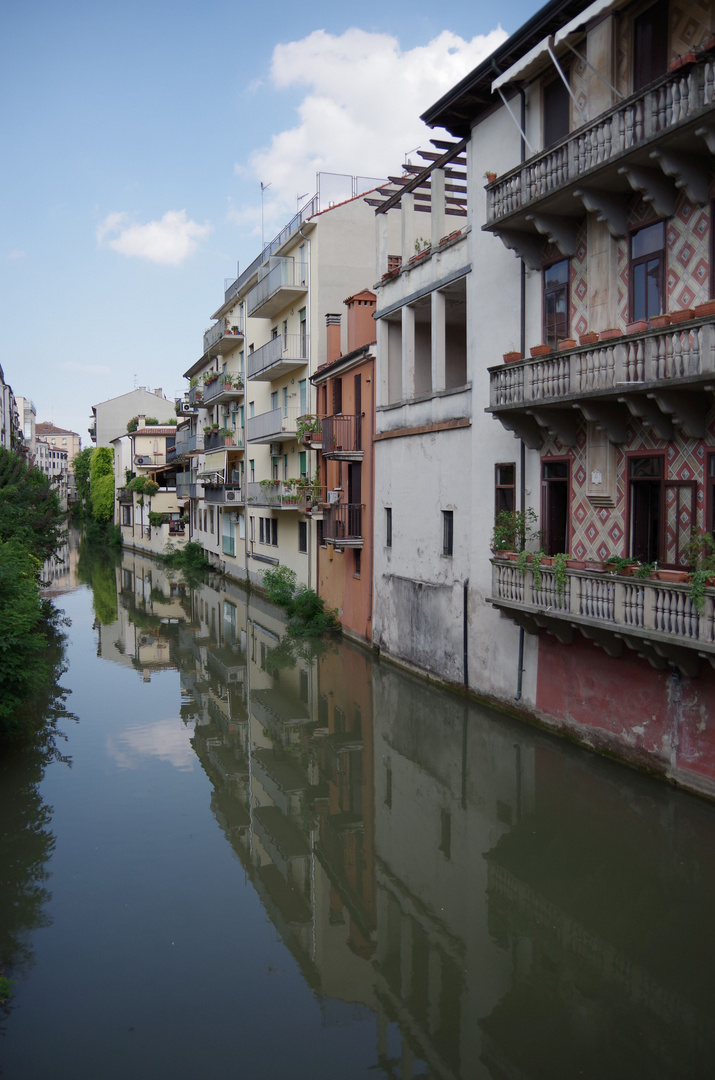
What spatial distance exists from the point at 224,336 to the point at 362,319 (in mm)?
16462

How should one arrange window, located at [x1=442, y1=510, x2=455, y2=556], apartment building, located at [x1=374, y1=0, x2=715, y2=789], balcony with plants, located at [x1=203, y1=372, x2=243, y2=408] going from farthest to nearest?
1. balcony with plants, located at [x1=203, y1=372, x2=243, y2=408]
2. window, located at [x1=442, y1=510, x2=455, y2=556]
3. apartment building, located at [x1=374, y1=0, x2=715, y2=789]

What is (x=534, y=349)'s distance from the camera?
488 inches

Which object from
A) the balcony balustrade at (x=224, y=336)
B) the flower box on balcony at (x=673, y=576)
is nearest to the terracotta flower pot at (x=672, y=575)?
the flower box on balcony at (x=673, y=576)

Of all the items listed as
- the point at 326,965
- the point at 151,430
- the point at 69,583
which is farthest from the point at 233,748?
the point at 151,430

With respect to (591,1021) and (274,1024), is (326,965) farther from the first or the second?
(591,1021)

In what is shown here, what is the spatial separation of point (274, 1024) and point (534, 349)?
31.3 ft

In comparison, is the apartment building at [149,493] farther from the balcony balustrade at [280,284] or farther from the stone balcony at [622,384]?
the stone balcony at [622,384]

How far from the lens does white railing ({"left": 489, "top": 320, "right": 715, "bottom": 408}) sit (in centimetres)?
939

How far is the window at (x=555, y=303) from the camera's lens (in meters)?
12.8

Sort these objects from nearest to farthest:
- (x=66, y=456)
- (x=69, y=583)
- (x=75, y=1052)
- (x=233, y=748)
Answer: (x=75, y=1052) → (x=233, y=748) → (x=69, y=583) → (x=66, y=456)

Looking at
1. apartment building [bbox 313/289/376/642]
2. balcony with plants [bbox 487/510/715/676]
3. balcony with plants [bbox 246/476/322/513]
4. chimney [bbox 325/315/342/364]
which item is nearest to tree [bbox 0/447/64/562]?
balcony with plants [bbox 246/476/322/513]

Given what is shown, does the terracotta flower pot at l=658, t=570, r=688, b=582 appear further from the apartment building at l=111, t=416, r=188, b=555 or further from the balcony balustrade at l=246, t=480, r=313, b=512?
the apartment building at l=111, t=416, r=188, b=555

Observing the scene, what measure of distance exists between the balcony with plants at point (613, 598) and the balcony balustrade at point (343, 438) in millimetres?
8779

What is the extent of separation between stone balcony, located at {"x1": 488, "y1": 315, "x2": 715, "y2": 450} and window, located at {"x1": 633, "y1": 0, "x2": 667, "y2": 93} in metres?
3.60
